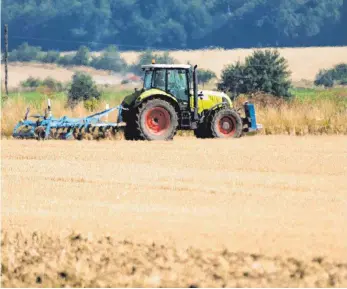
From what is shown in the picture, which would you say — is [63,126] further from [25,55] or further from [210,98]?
[25,55]

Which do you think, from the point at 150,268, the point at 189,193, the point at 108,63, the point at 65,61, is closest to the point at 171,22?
the point at 65,61

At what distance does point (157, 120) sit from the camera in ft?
68.1

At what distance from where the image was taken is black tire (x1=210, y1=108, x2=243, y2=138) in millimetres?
21266

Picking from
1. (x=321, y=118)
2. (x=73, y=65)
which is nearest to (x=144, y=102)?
(x=321, y=118)

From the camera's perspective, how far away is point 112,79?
73625mm

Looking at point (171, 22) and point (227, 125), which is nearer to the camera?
point (227, 125)

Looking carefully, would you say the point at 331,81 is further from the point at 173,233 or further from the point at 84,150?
the point at 173,233

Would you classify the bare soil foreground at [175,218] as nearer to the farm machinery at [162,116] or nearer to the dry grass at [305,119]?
the farm machinery at [162,116]

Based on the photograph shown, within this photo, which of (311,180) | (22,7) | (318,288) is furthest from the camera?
(22,7)

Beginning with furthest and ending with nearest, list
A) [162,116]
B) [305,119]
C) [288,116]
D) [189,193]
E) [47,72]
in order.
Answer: [47,72]
[288,116]
[305,119]
[162,116]
[189,193]

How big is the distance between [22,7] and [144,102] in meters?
111

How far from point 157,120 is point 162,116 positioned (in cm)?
14

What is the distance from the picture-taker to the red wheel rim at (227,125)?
2145 centimetres

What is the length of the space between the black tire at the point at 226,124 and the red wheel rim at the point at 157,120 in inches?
40.2
